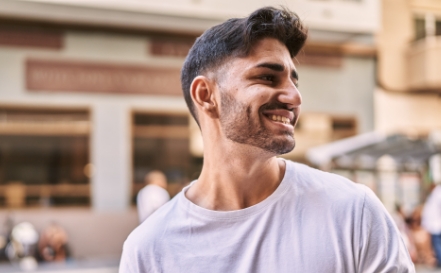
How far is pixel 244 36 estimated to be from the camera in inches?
74.2

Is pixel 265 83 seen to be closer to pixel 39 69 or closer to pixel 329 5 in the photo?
pixel 39 69

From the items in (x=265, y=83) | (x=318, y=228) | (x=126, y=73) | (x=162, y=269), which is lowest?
(x=162, y=269)

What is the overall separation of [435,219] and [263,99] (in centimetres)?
932

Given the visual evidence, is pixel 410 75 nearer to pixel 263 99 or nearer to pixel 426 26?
pixel 426 26

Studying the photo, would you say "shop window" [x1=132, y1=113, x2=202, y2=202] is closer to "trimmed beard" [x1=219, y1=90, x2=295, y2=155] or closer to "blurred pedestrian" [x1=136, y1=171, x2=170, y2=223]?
"blurred pedestrian" [x1=136, y1=171, x2=170, y2=223]

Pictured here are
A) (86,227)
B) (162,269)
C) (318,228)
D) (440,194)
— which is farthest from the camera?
(86,227)

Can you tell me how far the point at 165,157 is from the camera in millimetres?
13023

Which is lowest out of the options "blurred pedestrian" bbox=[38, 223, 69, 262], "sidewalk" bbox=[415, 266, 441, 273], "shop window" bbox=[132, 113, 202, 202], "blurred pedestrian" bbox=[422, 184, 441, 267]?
"sidewalk" bbox=[415, 266, 441, 273]

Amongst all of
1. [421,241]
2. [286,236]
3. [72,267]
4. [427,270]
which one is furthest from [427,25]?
[286,236]

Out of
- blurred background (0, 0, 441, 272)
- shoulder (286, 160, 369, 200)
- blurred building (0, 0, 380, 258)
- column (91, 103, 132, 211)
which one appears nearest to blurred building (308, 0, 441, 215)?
blurred background (0, 0, 441, 272)

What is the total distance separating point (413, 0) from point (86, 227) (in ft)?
35.5

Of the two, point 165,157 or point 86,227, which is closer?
point 86,227

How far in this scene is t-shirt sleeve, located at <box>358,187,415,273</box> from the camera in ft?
5.67

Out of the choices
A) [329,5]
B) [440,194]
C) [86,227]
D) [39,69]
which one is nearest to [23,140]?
[39,69]
